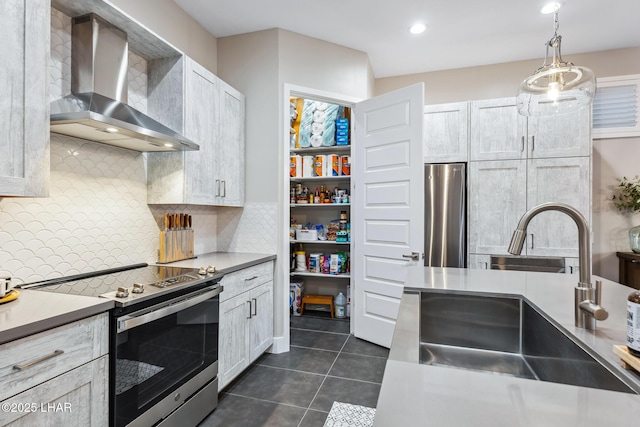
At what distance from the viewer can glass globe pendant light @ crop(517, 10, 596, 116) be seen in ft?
5.52

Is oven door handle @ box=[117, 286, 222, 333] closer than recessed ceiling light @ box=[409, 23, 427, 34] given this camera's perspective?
Yes

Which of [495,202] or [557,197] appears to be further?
[495,202]

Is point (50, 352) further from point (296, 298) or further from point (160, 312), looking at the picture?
point (296, 298)

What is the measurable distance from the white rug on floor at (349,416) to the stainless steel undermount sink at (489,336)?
0.85 m

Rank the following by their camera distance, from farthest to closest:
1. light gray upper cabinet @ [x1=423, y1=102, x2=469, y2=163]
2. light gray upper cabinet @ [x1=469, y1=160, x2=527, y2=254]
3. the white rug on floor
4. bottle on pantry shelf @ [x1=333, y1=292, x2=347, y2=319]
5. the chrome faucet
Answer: bottle on pantry shelf @ [x1=333, y1=292, x2=347, y2=319], light gray upper cabinet @ [x1=423, y1=102, x2=469, y2=163], light gray upper cabinet @ [x1=469, y1=160, x2=527, y2=254], the white rug on floor, the chrome faucet

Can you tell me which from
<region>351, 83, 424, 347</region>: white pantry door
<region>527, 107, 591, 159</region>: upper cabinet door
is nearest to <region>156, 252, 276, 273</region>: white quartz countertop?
<region>351, 83, 424, 347</region>: white pantry door

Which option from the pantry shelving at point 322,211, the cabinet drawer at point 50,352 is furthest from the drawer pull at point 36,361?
the pantry shelving at point 322,211

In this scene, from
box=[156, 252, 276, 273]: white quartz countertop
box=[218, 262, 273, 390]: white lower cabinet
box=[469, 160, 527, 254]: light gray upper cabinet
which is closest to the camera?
box=[218, 262, 273, 390]: white lower cabinet

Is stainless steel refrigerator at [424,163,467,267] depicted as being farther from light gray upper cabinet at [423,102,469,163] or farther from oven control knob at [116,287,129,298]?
oven control knob at [116,287,129,298]

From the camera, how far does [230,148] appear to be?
2873 mm

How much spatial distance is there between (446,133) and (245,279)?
2.48m

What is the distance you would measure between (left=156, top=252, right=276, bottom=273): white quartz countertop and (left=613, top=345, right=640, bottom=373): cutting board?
196 centimetres

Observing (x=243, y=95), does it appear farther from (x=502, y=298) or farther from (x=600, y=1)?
(x=600, y=1)

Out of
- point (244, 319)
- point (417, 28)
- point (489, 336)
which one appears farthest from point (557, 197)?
point (244, 319)
